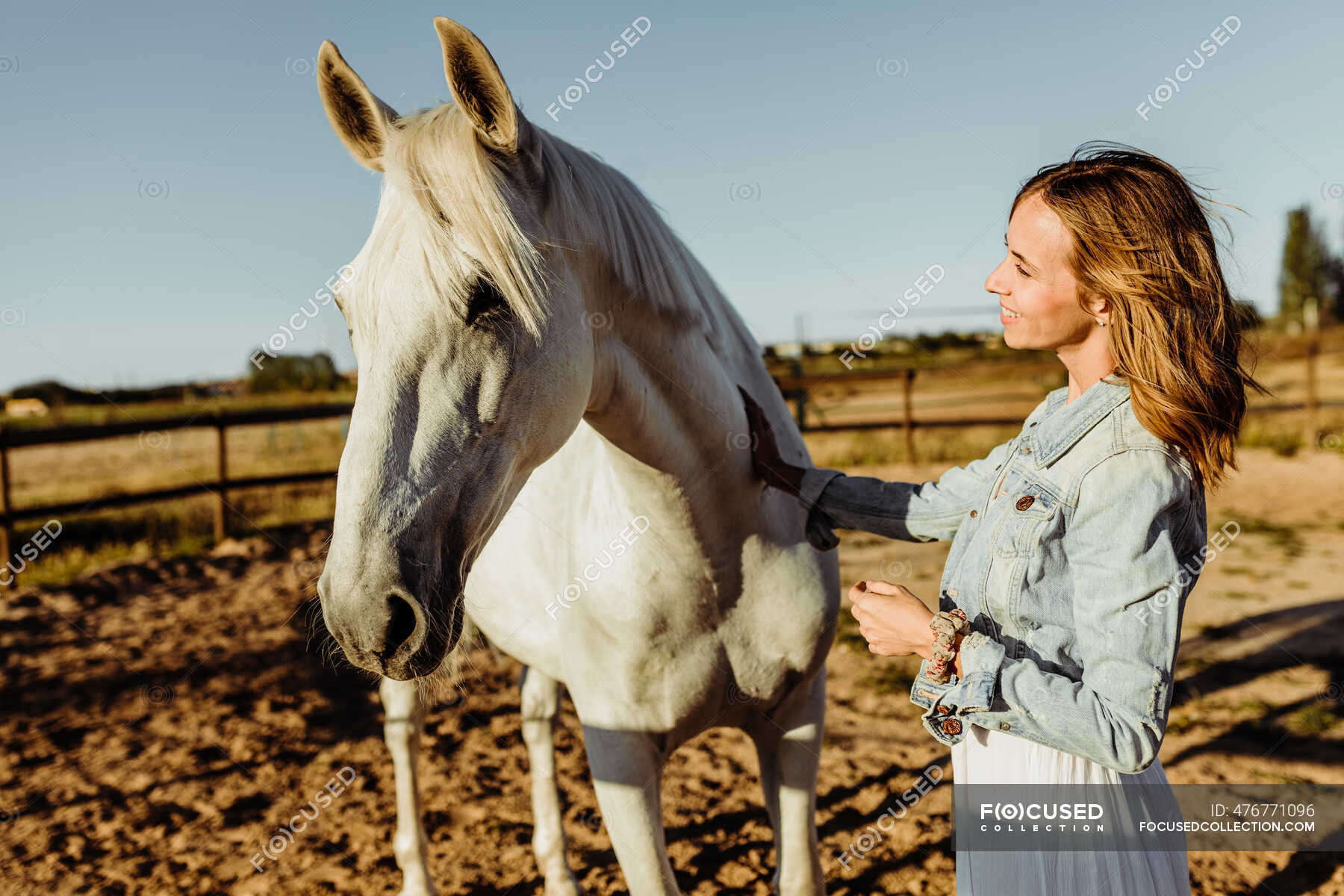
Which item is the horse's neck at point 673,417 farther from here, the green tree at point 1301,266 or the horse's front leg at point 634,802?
the green tree at point 1301,266

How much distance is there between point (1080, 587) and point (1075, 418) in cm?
27

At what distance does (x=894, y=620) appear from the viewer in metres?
1.24

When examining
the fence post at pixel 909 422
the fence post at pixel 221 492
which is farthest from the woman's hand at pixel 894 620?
the fence post at pixel 909 422

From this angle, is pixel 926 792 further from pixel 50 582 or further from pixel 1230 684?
pixel 50 582

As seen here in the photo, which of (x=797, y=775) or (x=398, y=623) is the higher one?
(x=398, y=623)

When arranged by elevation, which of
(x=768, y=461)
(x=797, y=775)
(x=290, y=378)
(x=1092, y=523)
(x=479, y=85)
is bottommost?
(x=797, y=775)

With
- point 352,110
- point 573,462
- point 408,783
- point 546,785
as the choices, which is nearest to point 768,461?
point 573,462

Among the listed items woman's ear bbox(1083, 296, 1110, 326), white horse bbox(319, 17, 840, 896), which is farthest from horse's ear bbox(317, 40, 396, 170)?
woman's ear bbox(1083, 296, 1110, 326)

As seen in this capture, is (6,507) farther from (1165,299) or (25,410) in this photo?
(25,410)

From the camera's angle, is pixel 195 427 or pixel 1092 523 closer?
pixel 1092 523

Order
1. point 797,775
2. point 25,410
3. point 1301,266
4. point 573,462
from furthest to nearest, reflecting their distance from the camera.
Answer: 1. point 1301,266
2. point 25,410
3. point 573,462
4. point 797,775

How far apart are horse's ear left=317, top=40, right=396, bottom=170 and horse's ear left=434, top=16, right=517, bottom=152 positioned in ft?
0.61

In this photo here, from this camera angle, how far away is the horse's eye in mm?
1194

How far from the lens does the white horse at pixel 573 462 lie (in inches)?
44.8
